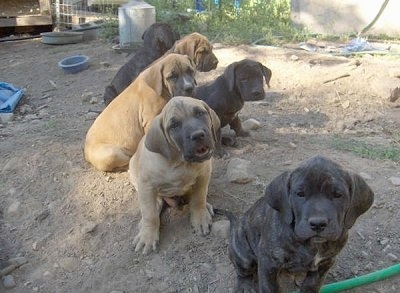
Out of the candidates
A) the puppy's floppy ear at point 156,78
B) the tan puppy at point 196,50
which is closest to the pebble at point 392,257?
the puppy's floppy ear at point 156,78

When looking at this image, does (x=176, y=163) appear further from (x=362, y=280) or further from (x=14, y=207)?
(x=14, y=207)

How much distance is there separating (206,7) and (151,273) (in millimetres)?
9138

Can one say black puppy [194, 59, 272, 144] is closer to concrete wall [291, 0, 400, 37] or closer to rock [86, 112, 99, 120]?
rock [86, 112, 99, 120]

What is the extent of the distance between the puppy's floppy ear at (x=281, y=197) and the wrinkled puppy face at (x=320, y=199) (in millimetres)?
46

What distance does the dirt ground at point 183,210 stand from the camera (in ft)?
16.2

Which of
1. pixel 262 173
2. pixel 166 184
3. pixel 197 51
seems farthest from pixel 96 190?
pixel 197 51

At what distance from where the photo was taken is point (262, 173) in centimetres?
600

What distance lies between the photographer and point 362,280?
14.4 feet

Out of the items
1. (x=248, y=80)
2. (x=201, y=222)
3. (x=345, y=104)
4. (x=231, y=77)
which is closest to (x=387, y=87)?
(x=345, y=104)

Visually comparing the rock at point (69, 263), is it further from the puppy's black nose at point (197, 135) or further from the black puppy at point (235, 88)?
the black puppy at point (235, 88)

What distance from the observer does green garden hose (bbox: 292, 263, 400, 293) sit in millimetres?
4323

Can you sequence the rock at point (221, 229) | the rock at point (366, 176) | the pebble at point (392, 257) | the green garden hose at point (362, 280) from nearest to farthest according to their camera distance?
1. the green garden hose at point (362, 280)
2. the pebble at point (392, 257)
3. the rock at point (221, 229)
4. the rock at point (366, 176)

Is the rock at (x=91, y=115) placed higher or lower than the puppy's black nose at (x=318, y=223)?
lower

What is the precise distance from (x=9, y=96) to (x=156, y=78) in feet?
14.6
